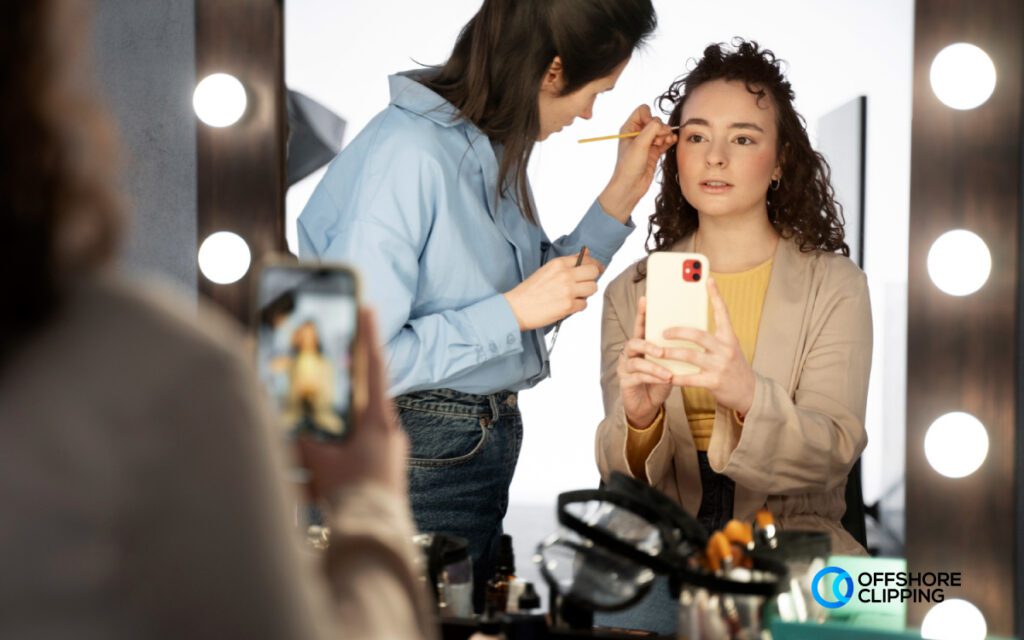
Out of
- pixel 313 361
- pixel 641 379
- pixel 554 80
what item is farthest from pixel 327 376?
pixel 554 80

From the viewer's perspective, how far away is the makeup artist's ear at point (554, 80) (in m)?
1.07

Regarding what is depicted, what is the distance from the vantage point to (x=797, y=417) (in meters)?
1.00

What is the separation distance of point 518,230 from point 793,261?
276mm

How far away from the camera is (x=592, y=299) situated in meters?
1.09

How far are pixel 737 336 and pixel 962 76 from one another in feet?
1.04

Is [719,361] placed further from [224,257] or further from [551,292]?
→ [224,257]

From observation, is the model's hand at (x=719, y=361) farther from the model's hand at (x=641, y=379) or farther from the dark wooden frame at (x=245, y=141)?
the dark wooden frame at (x=245, y=141)

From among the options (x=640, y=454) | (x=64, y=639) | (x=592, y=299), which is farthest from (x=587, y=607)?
(x=64, y=639)

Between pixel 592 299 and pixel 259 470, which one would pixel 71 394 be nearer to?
pixel 259 470

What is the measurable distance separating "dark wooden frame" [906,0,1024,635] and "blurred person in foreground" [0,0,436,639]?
790mm

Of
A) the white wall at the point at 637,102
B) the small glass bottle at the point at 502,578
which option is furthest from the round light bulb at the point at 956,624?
the small glass bottle at the point at 502,578

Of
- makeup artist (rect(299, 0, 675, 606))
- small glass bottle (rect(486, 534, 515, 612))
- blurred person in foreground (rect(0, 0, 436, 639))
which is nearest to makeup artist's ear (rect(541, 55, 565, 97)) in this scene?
makeup artist (rect(299, 0, 675, 606))

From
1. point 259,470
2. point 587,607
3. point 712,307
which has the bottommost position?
point 587,607

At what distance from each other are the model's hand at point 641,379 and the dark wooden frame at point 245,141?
1.34 feet
